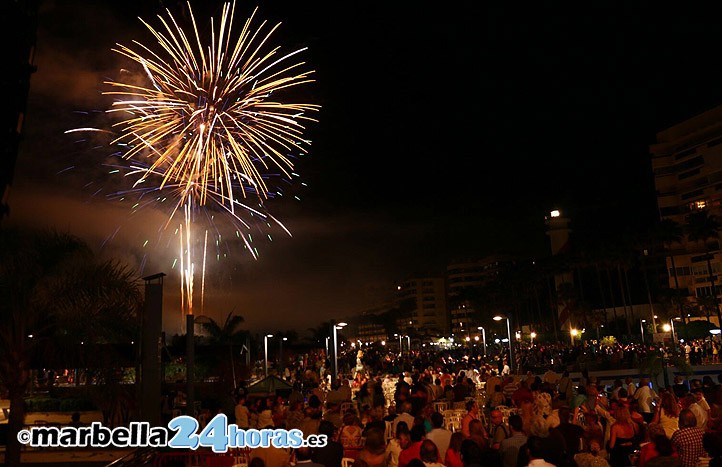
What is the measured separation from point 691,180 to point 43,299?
92276mm

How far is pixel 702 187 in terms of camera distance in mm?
86000

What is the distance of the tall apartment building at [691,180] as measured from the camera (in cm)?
8331

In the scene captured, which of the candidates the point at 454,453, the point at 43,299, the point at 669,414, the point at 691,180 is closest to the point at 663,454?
the point at 454,453

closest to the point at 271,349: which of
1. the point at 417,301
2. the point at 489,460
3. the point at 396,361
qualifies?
the point at 396,361

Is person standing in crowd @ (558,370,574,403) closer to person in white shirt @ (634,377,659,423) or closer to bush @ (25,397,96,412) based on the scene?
person in white shirt @ (634,377,659,423)

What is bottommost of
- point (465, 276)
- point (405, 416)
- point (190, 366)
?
point (405, 416)

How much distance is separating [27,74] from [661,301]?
7402 centimetres

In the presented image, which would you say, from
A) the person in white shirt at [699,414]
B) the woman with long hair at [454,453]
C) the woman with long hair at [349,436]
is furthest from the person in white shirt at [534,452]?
the person in white shirt at [699,414]

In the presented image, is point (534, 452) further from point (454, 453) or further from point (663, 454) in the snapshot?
point (663, 454)

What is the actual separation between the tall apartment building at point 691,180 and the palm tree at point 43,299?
277 ft

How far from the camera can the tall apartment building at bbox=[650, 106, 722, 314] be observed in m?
83.3

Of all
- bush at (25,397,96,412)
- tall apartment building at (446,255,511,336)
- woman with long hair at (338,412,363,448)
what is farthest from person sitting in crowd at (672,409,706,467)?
tall apartment building at (446,255,511,336)

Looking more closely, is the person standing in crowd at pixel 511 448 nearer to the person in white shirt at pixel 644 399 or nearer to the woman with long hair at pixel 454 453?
the woman with long hair at pixel 454 453

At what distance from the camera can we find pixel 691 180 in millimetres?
87125
